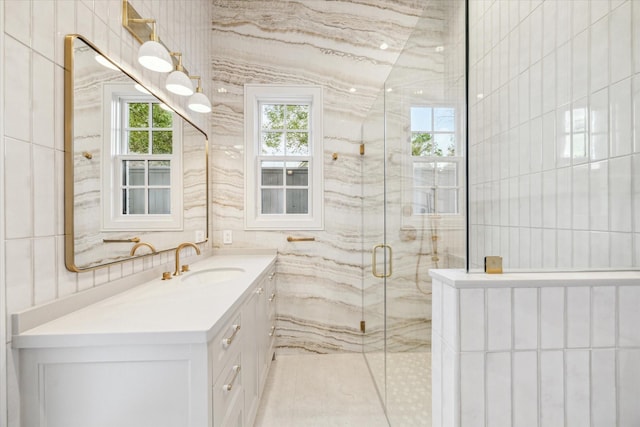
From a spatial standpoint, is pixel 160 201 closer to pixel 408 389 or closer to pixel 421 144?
pixel 421 144

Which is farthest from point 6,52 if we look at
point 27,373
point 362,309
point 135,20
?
point 362,309

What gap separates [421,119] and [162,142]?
150 centimetres

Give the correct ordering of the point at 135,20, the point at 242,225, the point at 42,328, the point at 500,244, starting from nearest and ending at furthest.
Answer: the point at 42,328, the point at 500,244, the point at 135,20, the point at 242,225

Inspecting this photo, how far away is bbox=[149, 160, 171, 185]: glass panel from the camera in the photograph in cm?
173

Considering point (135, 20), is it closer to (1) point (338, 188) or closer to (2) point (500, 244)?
(1) point (338, 188)

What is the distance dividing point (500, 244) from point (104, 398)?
Result: 1431mm

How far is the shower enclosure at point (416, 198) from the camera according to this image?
44.5 inches

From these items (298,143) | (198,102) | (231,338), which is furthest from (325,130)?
(231,338)

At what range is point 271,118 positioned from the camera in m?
2.85

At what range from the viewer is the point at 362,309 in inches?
108

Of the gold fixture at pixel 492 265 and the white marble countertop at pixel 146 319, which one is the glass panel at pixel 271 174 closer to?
the white marble countertop at pixel 146 319

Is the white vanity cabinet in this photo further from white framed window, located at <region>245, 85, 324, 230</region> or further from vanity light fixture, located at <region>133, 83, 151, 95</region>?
vanity light fixture, located at <region>133, 83, 151, 95</region>

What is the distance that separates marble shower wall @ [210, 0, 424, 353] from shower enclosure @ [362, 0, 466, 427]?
0.53m

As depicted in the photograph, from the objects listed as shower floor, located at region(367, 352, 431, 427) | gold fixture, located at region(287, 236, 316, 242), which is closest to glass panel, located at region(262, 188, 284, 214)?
gold fixture, located at region(287, 236, 316, 242)
